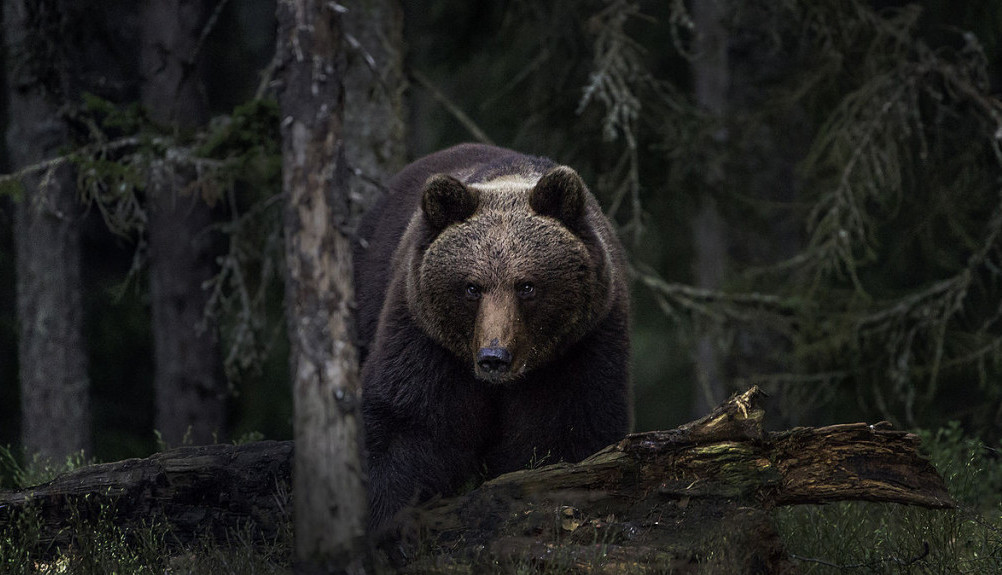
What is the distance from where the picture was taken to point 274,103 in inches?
307

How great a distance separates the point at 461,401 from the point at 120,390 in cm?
960

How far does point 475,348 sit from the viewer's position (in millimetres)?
4656

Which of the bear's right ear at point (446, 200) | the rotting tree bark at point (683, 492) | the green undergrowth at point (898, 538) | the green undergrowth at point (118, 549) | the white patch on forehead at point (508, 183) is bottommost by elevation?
the green undergrowth at point (898, 538)

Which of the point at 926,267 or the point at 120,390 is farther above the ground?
the point at 926,267

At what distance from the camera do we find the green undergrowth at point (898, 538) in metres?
4.57

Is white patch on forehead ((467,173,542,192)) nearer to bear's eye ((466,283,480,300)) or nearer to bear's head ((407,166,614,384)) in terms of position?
bear's head ((407,166,614,384))

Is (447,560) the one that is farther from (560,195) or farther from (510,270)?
(560,195)

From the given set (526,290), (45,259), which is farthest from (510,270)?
(45,259)

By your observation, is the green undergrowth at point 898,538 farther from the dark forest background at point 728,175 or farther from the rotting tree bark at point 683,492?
the dark forest background at point 728,175

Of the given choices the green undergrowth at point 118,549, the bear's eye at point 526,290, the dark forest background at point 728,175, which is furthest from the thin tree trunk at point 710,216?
the green undergrowth at point 118,549

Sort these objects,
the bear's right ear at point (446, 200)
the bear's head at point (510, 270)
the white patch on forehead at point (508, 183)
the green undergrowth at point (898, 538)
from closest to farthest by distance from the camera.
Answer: the green undergrowth at point (898, 538), the bear's head at point (510, 270), the bear's right ear at point (446, 200), the white patch on forehead at point (508, 183)

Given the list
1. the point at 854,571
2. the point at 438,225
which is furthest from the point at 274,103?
the point at 854,571

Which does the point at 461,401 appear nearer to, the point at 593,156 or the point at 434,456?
the point at 434,456

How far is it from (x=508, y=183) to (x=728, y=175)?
5.35 meters
